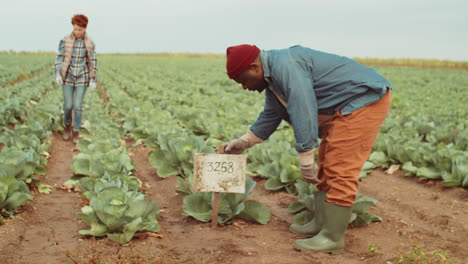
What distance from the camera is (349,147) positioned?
3010 millimetres

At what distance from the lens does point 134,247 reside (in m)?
3.21

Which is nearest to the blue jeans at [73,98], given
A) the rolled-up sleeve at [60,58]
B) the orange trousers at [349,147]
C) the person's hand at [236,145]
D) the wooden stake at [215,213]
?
the rolled-up sleeve at [60,58]

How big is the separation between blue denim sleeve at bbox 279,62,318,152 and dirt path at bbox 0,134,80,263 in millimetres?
1785

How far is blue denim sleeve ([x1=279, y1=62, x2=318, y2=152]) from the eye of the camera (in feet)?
9.34

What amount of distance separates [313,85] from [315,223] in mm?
1127

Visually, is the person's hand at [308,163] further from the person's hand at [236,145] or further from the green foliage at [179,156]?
the green foliage at [179,156]

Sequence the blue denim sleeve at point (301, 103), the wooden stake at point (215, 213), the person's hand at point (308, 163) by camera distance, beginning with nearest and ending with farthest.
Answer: the blue denim sleeve at point (301, 103), the person's hand at point (308, 163), the wooden stake at point (215, 213)

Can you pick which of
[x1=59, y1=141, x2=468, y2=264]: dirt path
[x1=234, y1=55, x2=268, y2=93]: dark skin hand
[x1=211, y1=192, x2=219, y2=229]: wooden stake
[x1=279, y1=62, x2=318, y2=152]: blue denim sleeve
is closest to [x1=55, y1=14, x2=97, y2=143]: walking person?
[x1=59, y1=141, x2=468, y2=264]: dirt path

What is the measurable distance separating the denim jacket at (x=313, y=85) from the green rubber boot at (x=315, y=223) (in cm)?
68

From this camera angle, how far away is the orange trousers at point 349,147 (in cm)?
301

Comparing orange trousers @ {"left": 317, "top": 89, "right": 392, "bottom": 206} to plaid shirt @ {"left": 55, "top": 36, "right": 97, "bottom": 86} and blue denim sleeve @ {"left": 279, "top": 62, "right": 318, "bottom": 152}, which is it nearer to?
blue denim sleeve @ {"left": 279, "top": 62, "right": 318, "bottom": 152}

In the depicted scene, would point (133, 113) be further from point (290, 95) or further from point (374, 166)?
point (290, 95)

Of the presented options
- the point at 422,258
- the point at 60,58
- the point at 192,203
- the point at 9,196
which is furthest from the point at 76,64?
the point at 422,258

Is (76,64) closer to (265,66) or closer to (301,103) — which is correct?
(265,66)
